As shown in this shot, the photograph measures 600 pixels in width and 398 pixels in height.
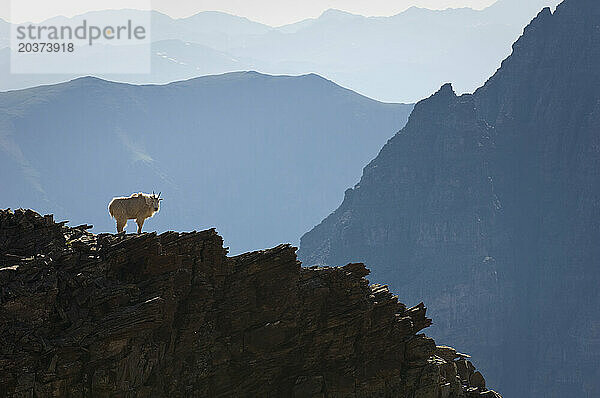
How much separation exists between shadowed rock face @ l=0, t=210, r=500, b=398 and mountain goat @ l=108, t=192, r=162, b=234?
2.45 metres

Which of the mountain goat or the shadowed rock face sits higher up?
the mountain goat

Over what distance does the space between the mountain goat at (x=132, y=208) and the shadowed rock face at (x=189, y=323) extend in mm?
2447

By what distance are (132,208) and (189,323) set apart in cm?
857

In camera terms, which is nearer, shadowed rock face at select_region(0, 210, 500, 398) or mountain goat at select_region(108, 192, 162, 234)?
shadowed rock face at select_region(0, 210, 500, 398)

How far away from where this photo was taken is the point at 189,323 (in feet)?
122

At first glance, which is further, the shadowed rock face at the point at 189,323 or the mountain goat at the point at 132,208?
the mountain goat at the point at 132,208

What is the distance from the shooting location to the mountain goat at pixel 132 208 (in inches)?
1618

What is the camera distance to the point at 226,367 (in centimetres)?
3806

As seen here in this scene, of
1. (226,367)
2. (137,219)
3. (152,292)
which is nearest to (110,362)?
(152,292)

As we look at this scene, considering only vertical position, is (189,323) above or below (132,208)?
below

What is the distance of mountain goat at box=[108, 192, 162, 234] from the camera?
135ft

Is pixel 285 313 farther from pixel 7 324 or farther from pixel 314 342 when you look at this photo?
pixel 7 324

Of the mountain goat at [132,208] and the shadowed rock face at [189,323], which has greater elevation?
the mountain goat at [132,208]

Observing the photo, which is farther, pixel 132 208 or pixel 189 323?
pixel 132 208
